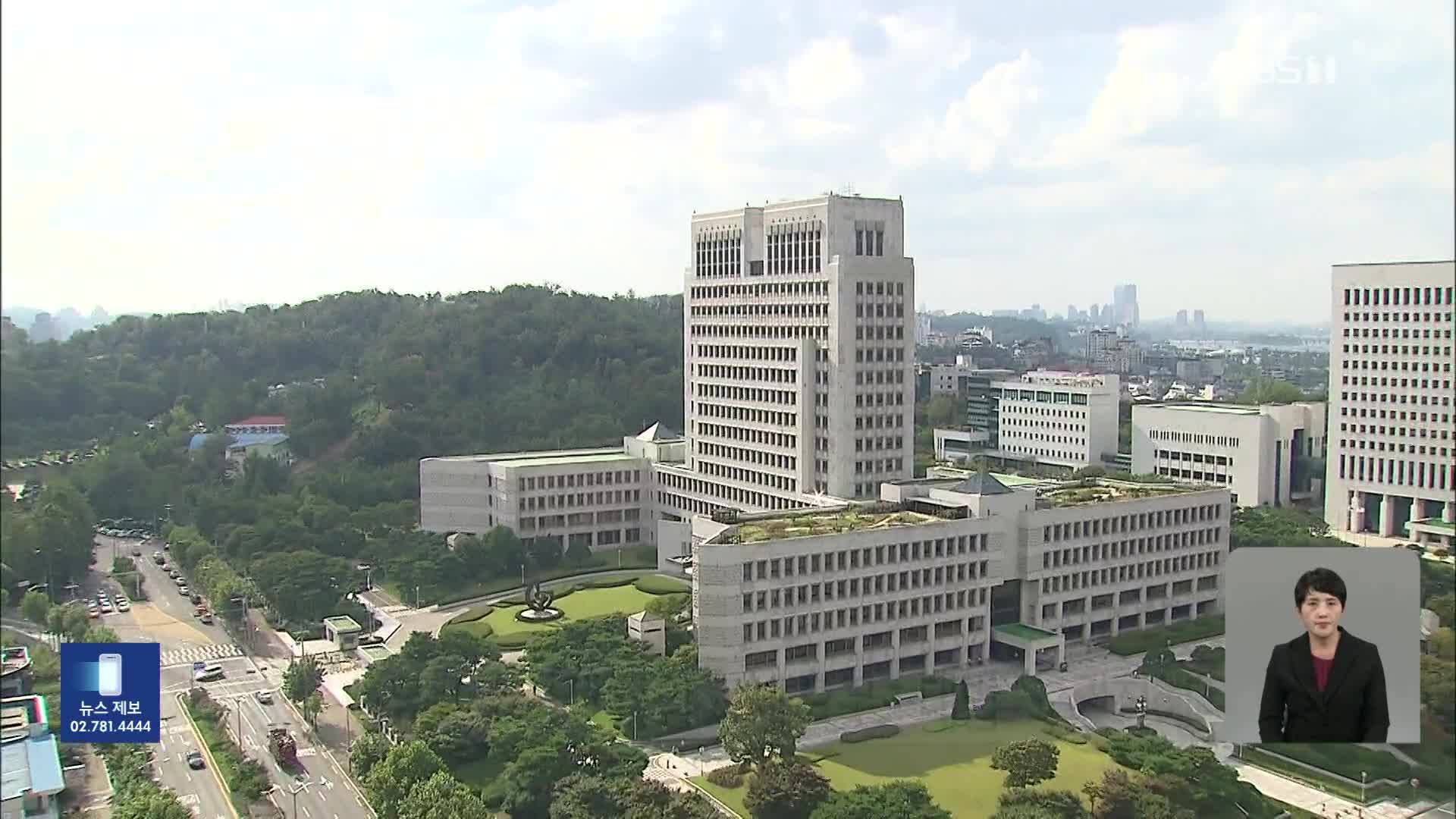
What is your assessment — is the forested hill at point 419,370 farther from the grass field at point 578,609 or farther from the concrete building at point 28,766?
the concrete building at point 28,766

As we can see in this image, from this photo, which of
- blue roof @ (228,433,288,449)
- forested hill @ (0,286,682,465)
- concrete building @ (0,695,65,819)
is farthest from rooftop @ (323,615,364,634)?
blue roof @ (228,433,288,449)

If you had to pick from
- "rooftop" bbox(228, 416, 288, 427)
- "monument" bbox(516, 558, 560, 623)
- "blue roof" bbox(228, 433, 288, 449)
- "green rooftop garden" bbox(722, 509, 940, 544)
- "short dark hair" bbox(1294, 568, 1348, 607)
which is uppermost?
"short dark hair" bbox(1294, 568, 1348, 607)

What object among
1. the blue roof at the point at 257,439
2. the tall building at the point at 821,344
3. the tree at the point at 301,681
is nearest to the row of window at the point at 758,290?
the tall building at the point at 821,344

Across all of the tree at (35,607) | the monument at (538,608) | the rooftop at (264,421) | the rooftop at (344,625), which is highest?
the rooftop at (264,421)

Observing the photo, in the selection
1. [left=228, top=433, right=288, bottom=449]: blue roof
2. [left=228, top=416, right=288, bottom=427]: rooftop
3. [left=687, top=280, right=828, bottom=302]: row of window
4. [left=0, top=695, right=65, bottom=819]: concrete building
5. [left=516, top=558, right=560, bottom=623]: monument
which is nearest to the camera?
[left=0, top=695, right=65, bottom=819]: concrete building

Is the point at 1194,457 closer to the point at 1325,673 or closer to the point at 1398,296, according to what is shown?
the point at 1398,296

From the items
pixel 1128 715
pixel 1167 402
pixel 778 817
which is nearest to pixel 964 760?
pixel 778 817

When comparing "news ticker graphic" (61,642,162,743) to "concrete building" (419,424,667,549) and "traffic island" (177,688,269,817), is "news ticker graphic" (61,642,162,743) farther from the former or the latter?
"concrete building" (419,424,667,549)

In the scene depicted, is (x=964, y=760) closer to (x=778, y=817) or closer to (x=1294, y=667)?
(x=778, y=817)
